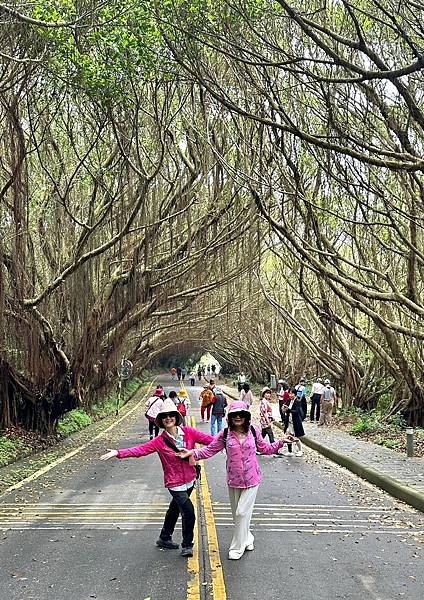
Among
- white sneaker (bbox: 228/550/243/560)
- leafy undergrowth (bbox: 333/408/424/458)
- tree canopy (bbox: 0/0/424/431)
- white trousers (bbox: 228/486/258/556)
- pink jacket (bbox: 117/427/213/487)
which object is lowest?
leafy undergrowth (bbox: 333/408/424/458)

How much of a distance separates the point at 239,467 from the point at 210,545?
93cm

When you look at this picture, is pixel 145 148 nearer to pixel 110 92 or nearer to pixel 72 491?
pixel 110 92

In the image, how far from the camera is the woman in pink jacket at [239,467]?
641cm

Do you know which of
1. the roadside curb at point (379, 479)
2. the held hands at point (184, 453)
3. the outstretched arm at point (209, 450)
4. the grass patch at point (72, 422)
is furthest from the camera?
the grass patch at point (72, 422)

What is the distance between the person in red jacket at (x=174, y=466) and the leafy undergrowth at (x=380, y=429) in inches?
335

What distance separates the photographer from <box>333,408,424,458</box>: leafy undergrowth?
15773mm

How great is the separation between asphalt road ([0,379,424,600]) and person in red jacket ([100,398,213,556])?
0.17 meters

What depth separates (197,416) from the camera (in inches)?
1136

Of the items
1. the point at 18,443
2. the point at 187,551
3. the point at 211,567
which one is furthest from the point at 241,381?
the point at 211,567

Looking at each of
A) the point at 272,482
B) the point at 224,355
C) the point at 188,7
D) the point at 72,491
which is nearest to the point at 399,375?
the point at 272,482

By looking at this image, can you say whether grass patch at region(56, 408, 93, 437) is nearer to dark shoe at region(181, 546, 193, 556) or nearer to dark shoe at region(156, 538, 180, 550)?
dark shoe at region(156, 538, 180, 550)

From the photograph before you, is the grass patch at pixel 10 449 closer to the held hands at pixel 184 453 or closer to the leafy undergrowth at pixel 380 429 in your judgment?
the held hands at pixel 184 453

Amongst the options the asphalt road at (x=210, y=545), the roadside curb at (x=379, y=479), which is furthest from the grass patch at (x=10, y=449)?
the roadside curb at (x=379, y=479)

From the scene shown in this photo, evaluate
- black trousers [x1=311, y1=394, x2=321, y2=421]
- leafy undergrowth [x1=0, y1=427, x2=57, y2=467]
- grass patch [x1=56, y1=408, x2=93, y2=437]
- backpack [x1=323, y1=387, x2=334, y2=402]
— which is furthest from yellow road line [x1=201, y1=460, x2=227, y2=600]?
black trousers [x1=311, y1=394, x2=321, y2=421]
